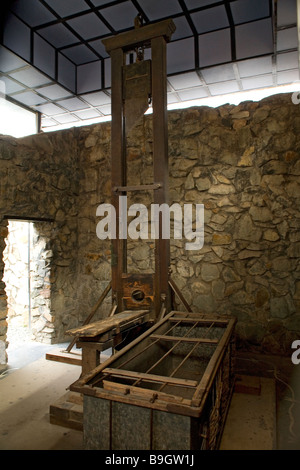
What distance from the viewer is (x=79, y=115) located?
488 cm

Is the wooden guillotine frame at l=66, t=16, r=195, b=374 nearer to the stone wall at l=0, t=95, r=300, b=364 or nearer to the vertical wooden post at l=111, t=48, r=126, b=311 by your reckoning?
the vertical wooden post at l=111, t=48, r=126, b=311

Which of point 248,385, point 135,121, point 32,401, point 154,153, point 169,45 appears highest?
point 169,45

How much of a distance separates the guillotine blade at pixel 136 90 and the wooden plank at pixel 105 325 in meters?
1.43

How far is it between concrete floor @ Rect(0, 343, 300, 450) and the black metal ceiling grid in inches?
125

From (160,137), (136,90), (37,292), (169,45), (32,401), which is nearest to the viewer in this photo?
(32,401)

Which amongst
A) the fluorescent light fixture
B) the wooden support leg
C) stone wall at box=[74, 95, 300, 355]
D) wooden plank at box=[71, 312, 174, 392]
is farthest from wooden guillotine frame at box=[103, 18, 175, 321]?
the fluorescent light fixture

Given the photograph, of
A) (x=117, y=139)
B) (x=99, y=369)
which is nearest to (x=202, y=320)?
(x=99, y=369)

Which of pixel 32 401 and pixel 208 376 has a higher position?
pixel 208 376

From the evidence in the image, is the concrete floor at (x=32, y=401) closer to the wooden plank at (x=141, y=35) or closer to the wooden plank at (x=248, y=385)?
the wooden plank at (x=248, y=385)

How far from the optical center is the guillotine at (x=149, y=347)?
3.70 feet

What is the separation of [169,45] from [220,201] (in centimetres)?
204

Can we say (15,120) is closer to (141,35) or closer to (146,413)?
(141,35)

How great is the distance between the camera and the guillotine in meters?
1.13

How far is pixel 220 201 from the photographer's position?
2.97 meters
